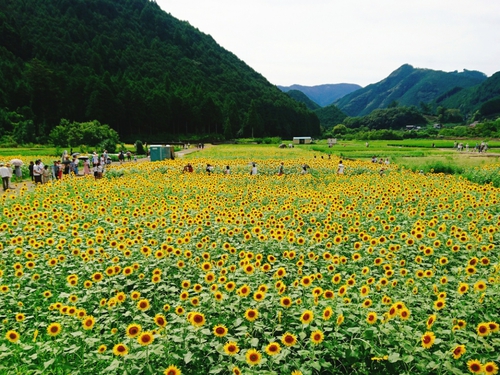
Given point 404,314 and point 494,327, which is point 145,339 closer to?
point 404,314

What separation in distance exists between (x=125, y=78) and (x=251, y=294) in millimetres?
96408

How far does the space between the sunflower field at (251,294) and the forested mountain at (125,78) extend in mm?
51991

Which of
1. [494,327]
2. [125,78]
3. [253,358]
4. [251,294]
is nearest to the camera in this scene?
[253,358]

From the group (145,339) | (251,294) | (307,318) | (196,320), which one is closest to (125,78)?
(251,294)

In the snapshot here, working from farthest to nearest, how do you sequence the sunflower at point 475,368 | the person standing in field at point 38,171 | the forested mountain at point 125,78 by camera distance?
1. the forested mountain at point 125,78
2. the person standing in field at point 38,171
3. the sunflower at point 475,368

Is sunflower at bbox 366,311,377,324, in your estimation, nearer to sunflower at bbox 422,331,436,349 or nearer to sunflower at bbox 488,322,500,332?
sunflower at bbox 422,331,436,349

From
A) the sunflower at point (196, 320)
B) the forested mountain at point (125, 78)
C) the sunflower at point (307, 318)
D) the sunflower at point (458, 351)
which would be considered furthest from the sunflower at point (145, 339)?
the forested mountain at point (125, 78)

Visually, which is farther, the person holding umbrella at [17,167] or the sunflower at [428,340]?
the person holding umbrella at [17,167]

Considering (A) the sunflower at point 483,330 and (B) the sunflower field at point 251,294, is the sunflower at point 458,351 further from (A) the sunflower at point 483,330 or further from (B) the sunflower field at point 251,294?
(A) the sunflower at point 483,330

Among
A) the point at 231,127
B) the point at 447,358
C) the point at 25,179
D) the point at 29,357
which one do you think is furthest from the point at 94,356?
the point at 231,127

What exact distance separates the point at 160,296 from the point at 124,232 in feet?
9.22

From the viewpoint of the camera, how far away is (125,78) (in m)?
90.3

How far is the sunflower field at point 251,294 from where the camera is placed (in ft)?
10.6

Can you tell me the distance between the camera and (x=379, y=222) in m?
7.82
